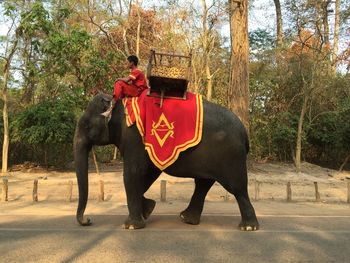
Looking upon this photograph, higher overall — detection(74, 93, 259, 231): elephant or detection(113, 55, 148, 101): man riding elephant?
detection(113, 55, 148, 101): man riding elephant

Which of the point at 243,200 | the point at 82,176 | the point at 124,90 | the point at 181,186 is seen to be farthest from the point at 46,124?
the point at 243,200

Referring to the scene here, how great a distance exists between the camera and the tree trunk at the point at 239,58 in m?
16.3

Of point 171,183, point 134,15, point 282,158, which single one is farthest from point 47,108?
point 282,158

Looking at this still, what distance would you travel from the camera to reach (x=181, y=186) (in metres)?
14.2

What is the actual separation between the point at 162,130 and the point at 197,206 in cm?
151

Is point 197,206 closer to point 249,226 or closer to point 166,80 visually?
point 249,226

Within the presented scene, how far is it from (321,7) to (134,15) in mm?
11694

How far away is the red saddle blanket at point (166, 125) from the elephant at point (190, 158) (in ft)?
0.41

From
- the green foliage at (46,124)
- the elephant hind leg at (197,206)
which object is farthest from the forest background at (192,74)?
the elephant hind leg at (197,206)

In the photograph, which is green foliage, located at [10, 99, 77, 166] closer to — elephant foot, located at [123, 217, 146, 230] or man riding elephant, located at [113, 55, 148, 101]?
man riding elephant, located at [113, 55, 148, 101]

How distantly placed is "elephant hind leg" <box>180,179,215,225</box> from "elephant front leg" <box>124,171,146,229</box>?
776 millimetres

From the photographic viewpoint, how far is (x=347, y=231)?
A: 6.59m

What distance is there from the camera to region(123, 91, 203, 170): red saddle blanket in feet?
21.2

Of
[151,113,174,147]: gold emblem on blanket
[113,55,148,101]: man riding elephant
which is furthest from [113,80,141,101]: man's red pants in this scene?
[151,113,174,147]: gold emblem on blanket
